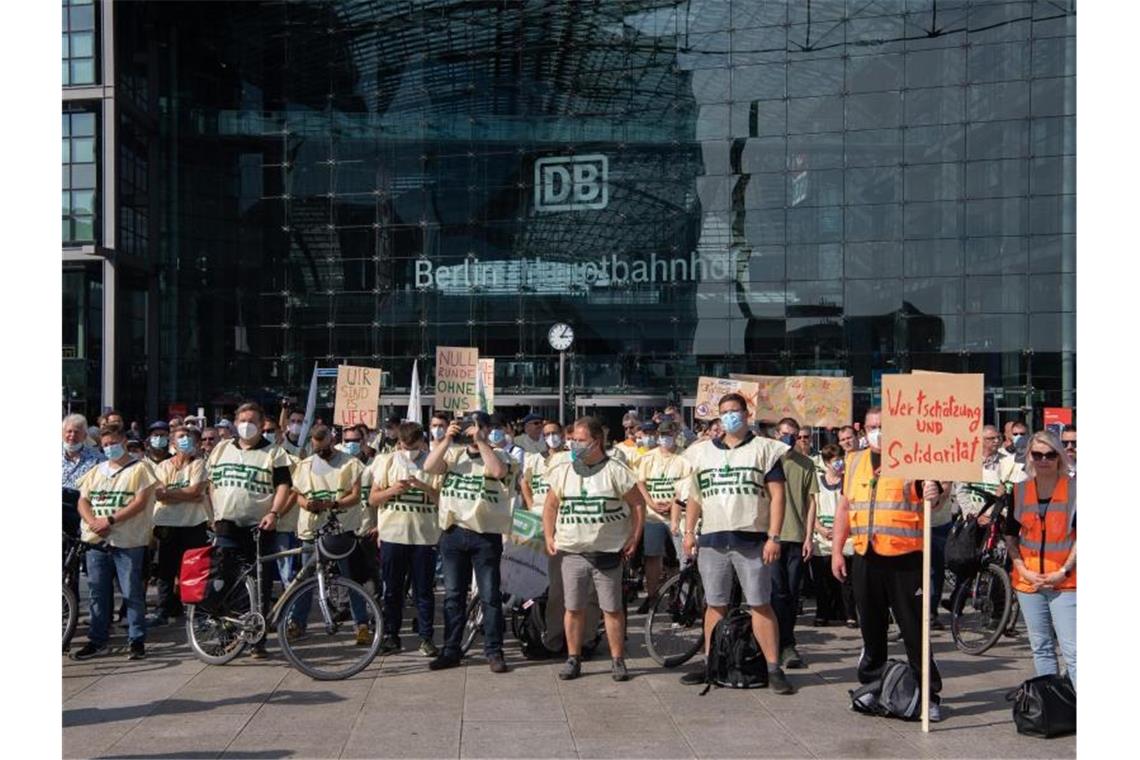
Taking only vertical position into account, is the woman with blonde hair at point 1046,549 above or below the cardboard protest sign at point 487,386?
below

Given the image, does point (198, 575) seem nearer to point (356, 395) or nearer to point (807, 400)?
point (356, 395)

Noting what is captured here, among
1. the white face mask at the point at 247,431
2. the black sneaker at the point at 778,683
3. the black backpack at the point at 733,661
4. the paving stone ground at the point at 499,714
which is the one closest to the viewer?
the paving stone ground at the point at 499,714

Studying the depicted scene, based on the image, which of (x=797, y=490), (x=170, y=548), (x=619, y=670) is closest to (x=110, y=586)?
(x=170, y=548)

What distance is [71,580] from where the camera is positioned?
31.4 ft

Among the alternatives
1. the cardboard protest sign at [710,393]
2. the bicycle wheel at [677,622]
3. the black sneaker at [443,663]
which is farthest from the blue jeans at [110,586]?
the cardboard protest sign at [710,393]

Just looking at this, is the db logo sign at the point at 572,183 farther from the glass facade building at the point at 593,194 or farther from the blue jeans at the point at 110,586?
the blue jeans at the point at 110,586

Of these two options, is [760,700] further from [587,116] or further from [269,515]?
[587,116]

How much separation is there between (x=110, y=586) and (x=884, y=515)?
5934 mm

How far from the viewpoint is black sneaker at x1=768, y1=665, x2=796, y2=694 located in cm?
779

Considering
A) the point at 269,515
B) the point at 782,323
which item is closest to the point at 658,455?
the point at 269,515

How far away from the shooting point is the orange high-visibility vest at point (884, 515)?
7.39 meters

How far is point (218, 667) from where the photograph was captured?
8.71m

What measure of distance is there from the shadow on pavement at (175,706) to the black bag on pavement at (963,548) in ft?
15.8

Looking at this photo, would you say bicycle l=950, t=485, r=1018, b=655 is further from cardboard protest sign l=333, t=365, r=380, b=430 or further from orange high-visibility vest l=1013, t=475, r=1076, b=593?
cardboard protest sign l=333, t=365, r=380, b=430
